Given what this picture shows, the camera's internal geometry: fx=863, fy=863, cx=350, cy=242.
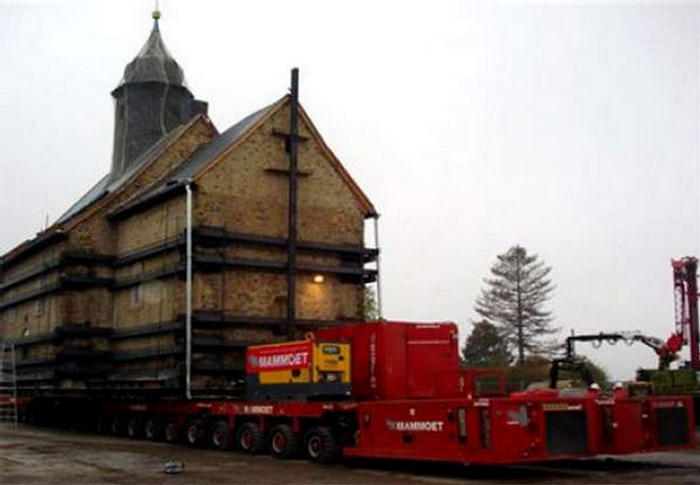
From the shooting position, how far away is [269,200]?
2545 centimetres

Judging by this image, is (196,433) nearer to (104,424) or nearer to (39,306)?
(104,424)

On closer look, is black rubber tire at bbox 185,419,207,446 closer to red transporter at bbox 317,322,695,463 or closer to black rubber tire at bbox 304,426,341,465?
black rubber tire at bbox 304,426,341,465

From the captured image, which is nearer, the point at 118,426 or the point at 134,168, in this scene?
the point at 118,426

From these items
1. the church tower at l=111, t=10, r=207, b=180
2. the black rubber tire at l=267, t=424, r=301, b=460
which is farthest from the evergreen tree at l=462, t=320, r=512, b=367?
the black rubber tire at l=267, t=424, r=301, b=460

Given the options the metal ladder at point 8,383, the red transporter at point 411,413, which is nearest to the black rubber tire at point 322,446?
the red transporter at point 411,413

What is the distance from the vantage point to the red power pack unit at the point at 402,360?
18219 millimetres

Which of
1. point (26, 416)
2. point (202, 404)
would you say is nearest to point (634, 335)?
point (202, 404)

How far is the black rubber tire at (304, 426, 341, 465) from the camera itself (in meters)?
16.9

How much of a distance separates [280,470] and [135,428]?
10776 millimetres

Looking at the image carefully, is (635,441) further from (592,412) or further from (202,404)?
(202,404)

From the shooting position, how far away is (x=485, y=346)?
2645 inches

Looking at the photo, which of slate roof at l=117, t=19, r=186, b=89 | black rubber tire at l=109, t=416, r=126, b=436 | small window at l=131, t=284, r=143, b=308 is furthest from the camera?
slate roof at l=117, t=19, r=186, b=89

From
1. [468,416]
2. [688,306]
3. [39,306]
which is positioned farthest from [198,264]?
[688,306]

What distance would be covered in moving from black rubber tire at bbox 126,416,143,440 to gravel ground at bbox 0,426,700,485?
15.1 feet
